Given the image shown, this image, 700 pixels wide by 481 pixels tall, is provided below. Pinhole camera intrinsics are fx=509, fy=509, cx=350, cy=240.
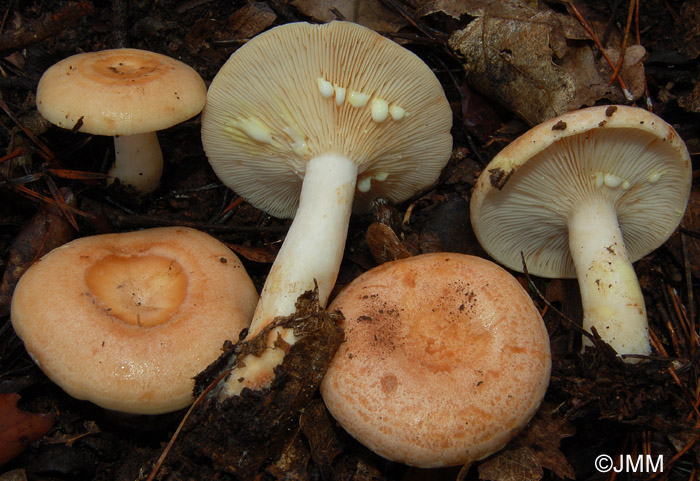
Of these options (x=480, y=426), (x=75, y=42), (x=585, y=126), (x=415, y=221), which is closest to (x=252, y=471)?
(x=480, y=426)

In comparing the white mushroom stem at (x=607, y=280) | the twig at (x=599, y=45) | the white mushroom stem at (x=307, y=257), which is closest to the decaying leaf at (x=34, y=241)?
the white mushroom stem at (x=307, y=257)

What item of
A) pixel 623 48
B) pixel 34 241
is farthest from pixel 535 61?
pixel 34 241

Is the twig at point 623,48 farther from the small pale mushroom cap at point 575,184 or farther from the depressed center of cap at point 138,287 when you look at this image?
the depressed center of cap at point 138,287

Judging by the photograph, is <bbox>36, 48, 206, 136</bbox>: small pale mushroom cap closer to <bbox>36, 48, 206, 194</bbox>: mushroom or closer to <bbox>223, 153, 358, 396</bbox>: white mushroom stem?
<bbox>36, 48, 206, 194</bbox>: mushroom

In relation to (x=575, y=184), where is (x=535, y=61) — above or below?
above

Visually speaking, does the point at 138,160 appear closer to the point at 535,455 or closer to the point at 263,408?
the point at 263,408

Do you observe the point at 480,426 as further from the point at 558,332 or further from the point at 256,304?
the point at 256,304

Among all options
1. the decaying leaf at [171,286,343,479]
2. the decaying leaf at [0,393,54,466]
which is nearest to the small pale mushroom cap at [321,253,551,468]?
the decaying leaf at [171,286,343,479]
